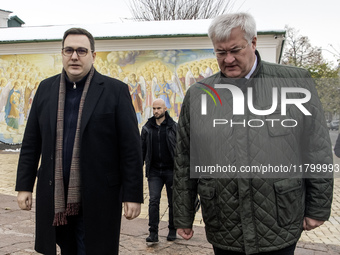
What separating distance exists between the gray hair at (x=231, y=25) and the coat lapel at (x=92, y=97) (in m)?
1.02

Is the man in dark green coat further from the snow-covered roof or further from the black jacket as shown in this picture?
the snow-covered roof

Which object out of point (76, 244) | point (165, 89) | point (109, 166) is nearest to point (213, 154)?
point (109, 166)

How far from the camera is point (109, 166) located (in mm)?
3129

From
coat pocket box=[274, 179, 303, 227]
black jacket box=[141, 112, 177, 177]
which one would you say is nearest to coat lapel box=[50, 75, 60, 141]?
coat pocket box=[274, 179, 303, 227]

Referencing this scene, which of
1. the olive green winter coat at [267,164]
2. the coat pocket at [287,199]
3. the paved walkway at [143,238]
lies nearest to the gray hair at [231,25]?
the olive green winter coat at [267,164]

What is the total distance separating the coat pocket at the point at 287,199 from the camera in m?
2.42

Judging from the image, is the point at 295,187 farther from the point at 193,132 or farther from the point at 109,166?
the point at 109,166

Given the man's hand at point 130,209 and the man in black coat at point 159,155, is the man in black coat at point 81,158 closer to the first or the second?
the man's hand at point 130,209

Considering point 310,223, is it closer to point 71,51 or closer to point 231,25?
point 231,25

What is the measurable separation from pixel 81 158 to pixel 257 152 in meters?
1.23

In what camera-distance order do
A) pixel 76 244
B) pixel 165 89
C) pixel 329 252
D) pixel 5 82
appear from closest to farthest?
pixel 76 244 → pixel 329 252 → pixel 165 89 → pixel 5 82

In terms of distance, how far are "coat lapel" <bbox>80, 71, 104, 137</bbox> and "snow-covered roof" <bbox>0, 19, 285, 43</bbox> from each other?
11.2 metres

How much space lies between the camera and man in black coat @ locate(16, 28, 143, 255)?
3049mm

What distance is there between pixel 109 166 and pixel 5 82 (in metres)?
14.5
